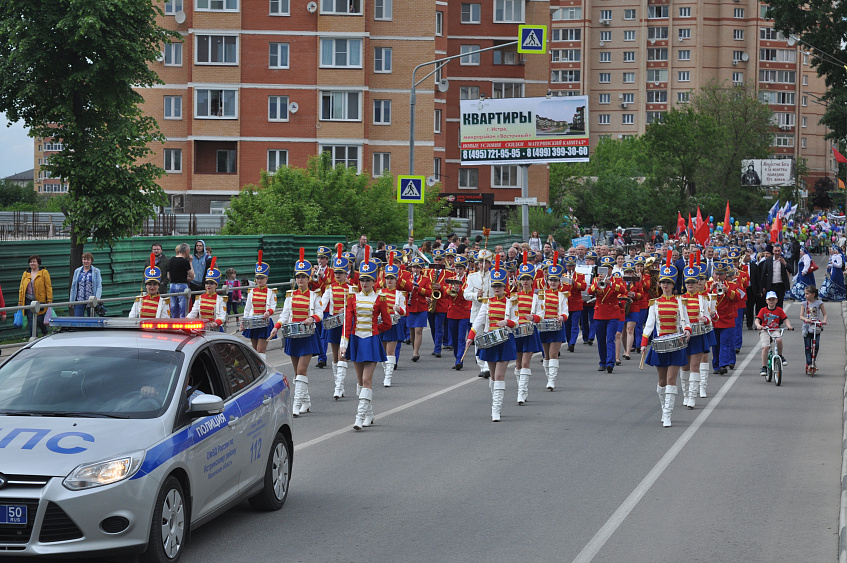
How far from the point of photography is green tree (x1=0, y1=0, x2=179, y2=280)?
18922mm

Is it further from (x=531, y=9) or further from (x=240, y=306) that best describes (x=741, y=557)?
(x=531, y=9)

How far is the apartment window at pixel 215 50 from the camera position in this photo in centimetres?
5609

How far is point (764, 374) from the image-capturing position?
18.7m

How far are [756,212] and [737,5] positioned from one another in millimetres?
37226

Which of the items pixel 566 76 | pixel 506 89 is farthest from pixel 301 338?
pixel 566 76

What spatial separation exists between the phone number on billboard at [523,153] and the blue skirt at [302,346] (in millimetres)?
32150

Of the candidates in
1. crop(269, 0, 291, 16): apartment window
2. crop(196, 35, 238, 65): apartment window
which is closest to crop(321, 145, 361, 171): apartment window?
crop(196, 35, 238, 65): apartment window

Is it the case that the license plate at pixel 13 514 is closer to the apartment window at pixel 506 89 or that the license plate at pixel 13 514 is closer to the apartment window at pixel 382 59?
the apartment window at pixel 382 59

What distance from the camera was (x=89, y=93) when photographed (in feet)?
64.8

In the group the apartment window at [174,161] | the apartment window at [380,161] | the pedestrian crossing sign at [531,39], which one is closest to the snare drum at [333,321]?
the pedestrian crossing sign at [531,39]

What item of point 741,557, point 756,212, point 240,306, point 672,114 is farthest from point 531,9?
point 741,557

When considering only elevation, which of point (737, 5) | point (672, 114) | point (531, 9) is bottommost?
point (672, 114)

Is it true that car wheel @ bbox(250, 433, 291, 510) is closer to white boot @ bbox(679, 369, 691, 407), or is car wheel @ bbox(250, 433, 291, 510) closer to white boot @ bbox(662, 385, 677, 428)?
white boot @ bbox(662, 385, 677, 428)

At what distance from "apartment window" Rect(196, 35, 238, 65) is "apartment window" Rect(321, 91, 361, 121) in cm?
500
